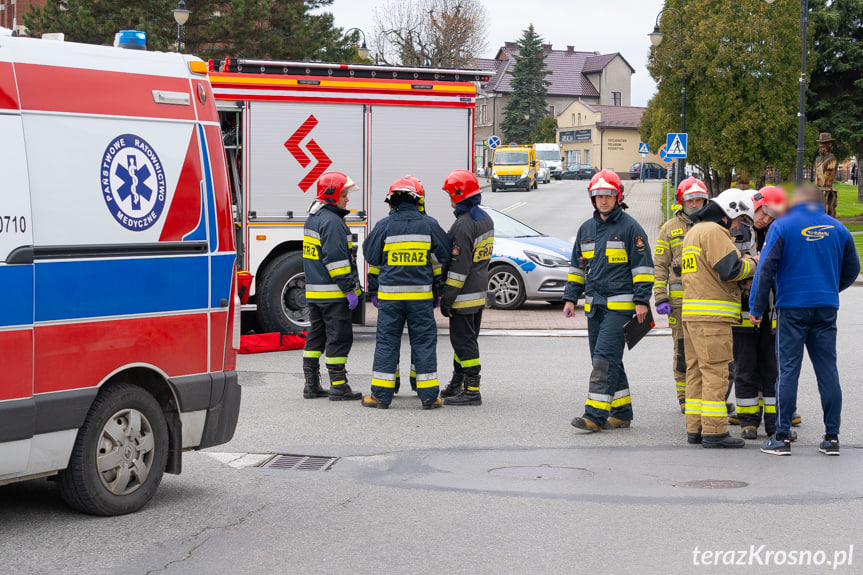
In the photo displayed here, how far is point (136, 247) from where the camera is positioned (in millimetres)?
5754

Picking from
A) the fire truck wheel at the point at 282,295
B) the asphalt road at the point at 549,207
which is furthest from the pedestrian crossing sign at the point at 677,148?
the fire truck wheel at the point at 282,295

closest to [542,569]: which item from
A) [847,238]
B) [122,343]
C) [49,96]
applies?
[122,343]

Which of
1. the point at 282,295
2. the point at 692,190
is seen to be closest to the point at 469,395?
the point at 692,190

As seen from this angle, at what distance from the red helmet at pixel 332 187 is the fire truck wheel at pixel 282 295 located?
11.1ft

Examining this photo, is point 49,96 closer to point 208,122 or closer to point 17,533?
point 208,122

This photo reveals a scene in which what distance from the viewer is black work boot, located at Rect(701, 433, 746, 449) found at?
776 centimetres

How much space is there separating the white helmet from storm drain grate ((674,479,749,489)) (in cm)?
205

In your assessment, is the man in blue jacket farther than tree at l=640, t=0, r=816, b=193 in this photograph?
No

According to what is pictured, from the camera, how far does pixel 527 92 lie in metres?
95.9

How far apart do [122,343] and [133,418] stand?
17.1 inches

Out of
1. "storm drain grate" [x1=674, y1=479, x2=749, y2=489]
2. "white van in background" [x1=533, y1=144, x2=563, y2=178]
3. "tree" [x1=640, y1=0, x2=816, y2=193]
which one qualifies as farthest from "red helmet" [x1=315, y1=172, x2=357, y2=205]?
"white van in background" [x1=533, y1=144, x2=563, y2=178]

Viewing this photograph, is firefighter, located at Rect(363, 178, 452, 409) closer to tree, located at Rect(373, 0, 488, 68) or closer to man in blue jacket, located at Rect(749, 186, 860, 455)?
man in blue jacket, located at Rect(749, 186, 860, 455)

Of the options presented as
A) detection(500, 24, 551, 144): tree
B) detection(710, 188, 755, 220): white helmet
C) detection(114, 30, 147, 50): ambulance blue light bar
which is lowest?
detection(710, 188, 755, 220): white helmet

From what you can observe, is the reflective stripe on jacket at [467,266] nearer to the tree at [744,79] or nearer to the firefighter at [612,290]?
the firefighter at [612,290]
